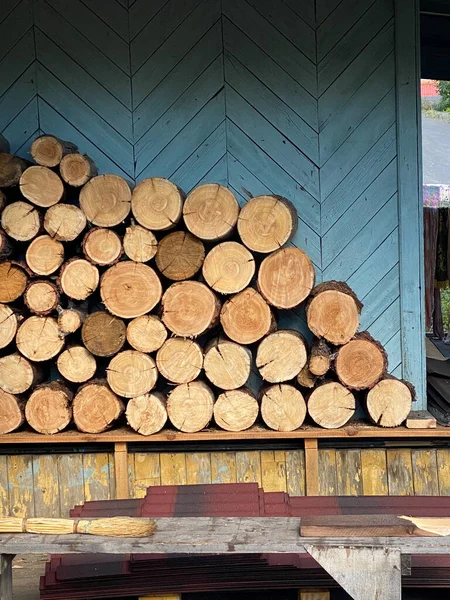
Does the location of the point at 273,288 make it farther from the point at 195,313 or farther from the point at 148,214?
the point at 148,214

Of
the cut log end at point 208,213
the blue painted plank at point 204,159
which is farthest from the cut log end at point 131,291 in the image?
the blue painted plank at point 204,159

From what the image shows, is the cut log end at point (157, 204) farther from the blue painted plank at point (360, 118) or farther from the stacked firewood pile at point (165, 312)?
the blue painted plank at point (360, 118)

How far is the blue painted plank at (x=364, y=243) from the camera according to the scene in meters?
4.45

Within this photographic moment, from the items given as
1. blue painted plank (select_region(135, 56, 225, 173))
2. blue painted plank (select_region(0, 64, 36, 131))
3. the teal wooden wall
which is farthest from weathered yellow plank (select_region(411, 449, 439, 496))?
blue painted plank (select_region(0, 64, 36, 131))

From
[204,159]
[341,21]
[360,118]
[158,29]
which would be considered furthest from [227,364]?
[341,21]

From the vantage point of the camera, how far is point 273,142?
445 centimetres

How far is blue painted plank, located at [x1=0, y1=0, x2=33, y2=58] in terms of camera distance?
4.44m

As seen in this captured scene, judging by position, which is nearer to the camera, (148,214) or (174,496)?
(174,496)

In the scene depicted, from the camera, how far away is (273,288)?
160 inches

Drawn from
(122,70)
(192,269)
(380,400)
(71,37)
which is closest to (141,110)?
(122,70)

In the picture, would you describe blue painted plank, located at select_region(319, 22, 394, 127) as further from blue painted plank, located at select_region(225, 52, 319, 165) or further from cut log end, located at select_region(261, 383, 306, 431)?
cut log end, located at select_region(261, 383, 306, 431)

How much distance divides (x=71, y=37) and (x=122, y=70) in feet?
1.18

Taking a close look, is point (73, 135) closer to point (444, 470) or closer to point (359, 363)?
point (359, 363)

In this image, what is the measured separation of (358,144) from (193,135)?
3.22ft
